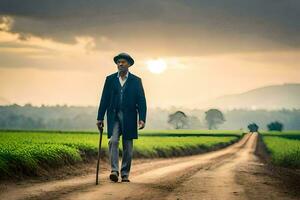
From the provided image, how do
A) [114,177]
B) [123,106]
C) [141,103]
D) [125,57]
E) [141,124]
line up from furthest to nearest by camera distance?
[141,103], [123,106], [141,124], [125,57], [114,177]

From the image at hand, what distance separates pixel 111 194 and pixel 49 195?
1.13 m

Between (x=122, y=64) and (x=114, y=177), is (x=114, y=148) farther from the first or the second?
(x=122, y=64)

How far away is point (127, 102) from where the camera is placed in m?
13.5

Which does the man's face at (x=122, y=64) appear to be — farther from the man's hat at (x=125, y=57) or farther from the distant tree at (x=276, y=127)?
the distant tree at (x=276, y=127)

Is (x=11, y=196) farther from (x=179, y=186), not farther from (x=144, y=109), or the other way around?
(x=144, y=109)

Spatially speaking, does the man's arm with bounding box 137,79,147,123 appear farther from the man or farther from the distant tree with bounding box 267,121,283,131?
the distant tree with bounding box 267,121,283,131

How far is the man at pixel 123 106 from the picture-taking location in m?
13.3

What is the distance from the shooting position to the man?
1334 cm

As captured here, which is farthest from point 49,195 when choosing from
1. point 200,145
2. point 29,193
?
point 200,145

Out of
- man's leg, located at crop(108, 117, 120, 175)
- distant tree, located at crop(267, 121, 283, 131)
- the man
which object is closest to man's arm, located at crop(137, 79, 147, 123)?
the man

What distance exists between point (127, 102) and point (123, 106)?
0.48 feet

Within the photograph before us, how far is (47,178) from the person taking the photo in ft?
45.7

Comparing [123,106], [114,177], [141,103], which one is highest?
[141,103]

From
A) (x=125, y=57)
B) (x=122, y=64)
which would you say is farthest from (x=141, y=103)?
(x=125, y=57)
